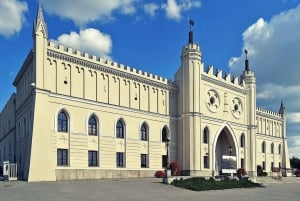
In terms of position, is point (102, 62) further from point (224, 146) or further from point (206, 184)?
point (224, 146)

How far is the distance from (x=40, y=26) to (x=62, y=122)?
818 cm

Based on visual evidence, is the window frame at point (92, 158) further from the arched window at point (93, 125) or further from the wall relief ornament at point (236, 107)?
the wall relief ornament at point (236, 107)

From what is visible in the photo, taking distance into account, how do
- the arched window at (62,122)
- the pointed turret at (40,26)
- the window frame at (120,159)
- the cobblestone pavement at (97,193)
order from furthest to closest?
the window frame at (120,159) → the arched window at (62,122) → the pointed turret at (40,26) → the cobblestone pavement at (97,193)

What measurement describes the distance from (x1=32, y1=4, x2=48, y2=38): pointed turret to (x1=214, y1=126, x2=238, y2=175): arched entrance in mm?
25879

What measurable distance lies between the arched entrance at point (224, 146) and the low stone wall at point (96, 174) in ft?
39.5

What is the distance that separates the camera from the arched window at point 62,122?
3319cm

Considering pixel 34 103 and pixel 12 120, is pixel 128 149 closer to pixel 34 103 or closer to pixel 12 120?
pixel 34 103

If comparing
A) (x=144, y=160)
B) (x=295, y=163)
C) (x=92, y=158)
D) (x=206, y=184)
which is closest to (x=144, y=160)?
(x=144, y=160)

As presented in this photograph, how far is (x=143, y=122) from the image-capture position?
4112 cm

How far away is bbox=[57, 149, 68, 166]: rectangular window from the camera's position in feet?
108

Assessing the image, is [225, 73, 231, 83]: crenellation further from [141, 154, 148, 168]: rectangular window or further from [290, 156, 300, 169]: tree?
[290, 156, 300, 169]: tree

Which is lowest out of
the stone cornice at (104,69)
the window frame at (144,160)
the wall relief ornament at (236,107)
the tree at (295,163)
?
the tree at (295,163)

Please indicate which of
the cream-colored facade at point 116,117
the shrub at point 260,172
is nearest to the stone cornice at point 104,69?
the cream-colored facade at point 116,117

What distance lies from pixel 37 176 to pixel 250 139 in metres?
32.2
